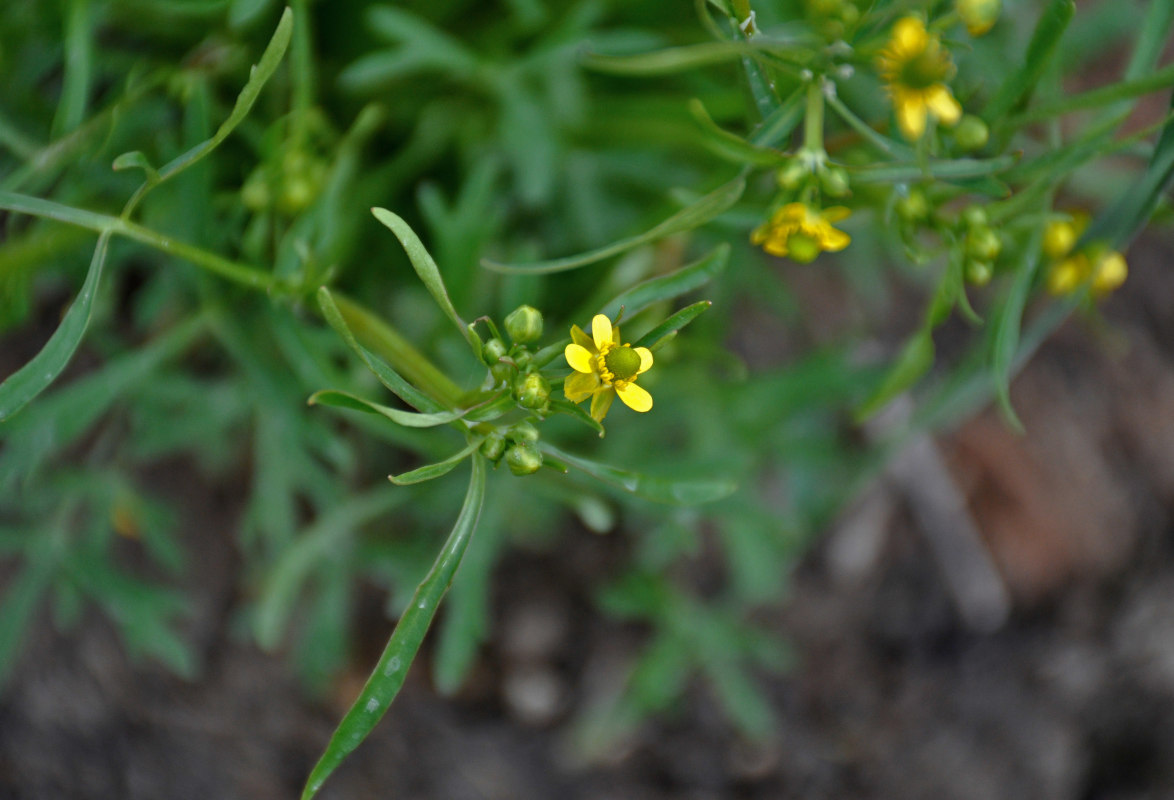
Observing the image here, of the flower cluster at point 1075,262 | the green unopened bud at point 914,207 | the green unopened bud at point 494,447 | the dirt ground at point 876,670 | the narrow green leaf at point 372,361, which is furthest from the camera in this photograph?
the dirt ground at point 876,670

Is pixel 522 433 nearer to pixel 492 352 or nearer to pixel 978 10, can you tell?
pixel 492 352

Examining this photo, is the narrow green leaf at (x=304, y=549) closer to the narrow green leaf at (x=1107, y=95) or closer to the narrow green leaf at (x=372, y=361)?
the narrow green leaf at (x=372, y=361)

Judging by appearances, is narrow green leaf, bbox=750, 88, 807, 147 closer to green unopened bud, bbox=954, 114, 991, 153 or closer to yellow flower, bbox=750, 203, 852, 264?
yellow flower, bbox=750, 203, 852, 264

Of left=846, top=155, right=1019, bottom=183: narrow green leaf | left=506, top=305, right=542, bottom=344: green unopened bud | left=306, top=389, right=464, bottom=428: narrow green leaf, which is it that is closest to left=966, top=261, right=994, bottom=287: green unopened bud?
left=846, top=155, right=1019, bottom=183: narrow green leaf

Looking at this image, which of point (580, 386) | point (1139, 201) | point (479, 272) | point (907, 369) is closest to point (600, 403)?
point (580, 386)

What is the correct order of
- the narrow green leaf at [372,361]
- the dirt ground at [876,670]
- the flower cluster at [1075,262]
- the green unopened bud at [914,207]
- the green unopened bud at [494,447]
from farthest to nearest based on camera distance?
the dirt ground at [876,670] → the flower cluster at [1075,262] → the green unopened bud at [914,207] → the green unopened bud at [494,447] → the narrow green leaf at [372,361]

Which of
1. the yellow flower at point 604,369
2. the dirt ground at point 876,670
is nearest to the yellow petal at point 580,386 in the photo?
the yellow flower at point 604,369
